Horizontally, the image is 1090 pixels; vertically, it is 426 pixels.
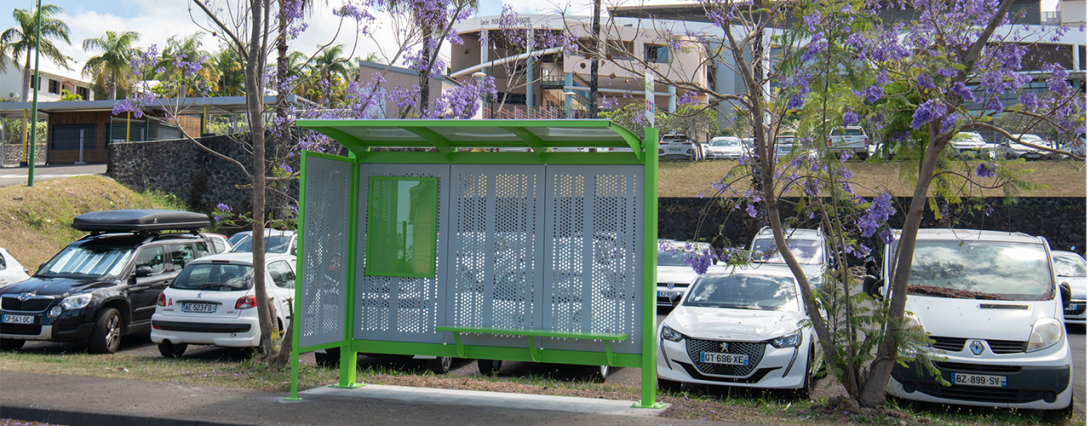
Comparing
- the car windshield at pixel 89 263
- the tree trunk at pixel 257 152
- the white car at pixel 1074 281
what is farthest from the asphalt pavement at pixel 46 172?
the white car at pixel 1074 281

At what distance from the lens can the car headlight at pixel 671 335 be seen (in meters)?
8.06

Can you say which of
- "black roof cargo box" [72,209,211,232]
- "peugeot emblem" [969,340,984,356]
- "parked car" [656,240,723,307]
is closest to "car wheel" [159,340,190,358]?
"black roof cargo box" [72,209,211,232]

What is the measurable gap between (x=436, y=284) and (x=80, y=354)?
256 inches

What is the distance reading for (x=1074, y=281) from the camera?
13312mm

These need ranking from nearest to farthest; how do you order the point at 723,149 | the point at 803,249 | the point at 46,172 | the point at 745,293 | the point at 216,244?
1. the point at 745,293
2. the point at 216,244
3. the point at 803,249
4. the point at 46,172
5. the point at 723,149

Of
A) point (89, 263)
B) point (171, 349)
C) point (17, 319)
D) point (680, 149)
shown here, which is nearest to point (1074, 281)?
point (171, 349)

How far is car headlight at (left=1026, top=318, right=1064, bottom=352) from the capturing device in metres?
7.15

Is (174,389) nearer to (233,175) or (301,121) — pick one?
(301,121)

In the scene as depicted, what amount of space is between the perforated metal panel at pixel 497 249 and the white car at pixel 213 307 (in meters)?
4.00

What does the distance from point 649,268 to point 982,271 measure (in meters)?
4.45

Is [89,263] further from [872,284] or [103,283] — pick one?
[872,284]

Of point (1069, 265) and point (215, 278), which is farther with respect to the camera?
point (1069, 265)

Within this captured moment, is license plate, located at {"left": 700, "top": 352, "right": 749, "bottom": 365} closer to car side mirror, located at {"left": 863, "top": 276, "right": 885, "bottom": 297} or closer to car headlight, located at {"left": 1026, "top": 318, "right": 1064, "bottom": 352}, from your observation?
car side mirror, located at {"left": 863, "top": 276, "right": 885, "bottom": 297}

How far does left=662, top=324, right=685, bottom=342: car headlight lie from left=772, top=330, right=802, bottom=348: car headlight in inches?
37.0
